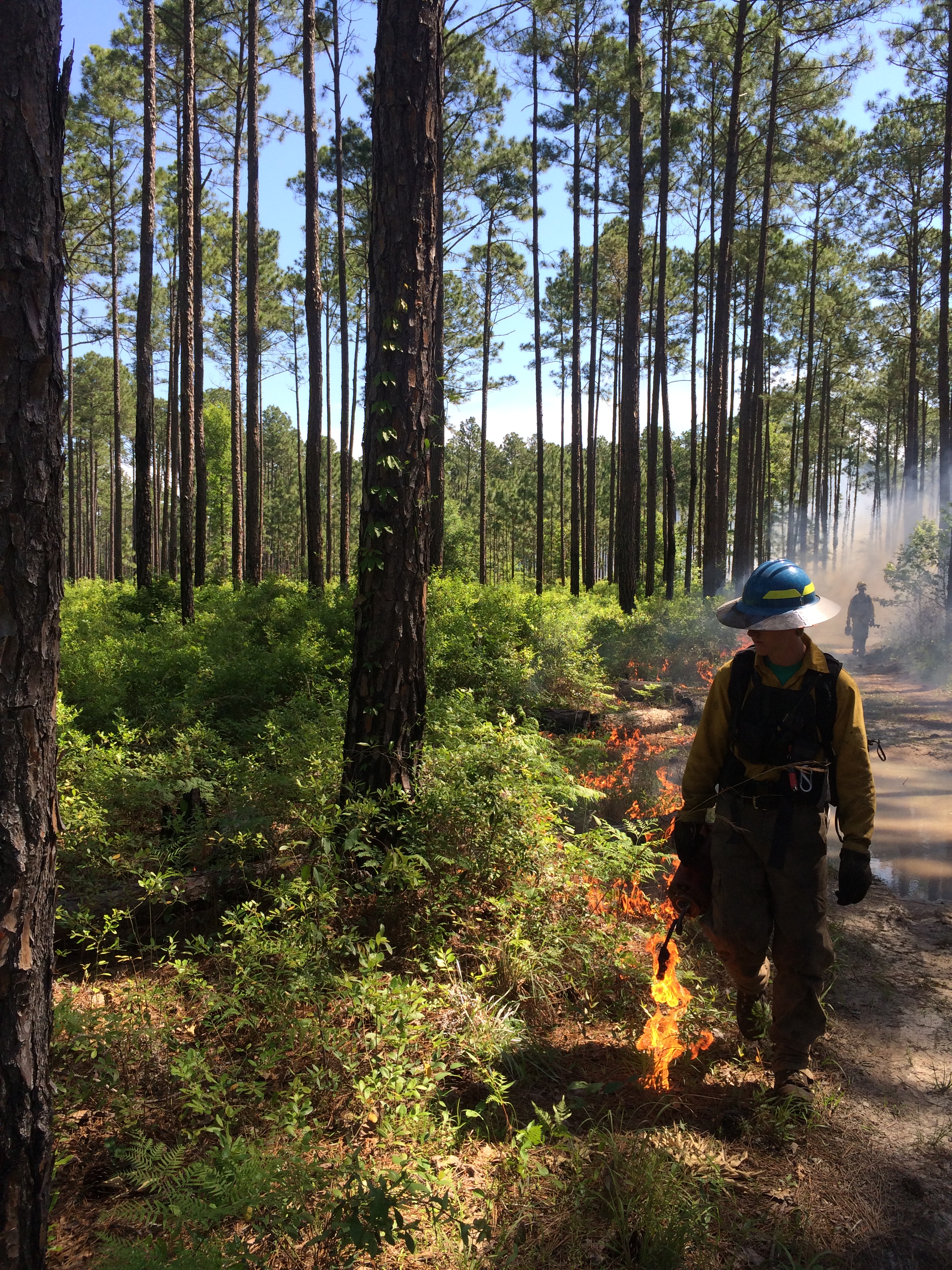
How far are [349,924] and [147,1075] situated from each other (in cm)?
123

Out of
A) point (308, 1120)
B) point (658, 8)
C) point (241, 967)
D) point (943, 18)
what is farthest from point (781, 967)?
point (943, 18)

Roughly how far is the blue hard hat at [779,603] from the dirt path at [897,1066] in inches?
83.7

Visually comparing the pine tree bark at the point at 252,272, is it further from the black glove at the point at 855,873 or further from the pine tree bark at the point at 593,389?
the black glove at the point at 855,873

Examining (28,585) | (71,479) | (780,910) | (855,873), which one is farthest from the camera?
(71,479)

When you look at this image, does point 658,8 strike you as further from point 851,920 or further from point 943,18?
point 851,920

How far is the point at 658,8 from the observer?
54.6 feet

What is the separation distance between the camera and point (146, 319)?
611 inches

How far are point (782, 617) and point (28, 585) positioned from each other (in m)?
2.83

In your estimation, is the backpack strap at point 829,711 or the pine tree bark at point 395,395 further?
the pine tree bark at point 395,395

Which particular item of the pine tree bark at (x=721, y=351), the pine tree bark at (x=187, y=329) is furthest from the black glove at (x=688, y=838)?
the pine tree bark at (x=721, y=351)

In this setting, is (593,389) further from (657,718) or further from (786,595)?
(786,595)

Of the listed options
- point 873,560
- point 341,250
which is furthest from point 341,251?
point 873,560

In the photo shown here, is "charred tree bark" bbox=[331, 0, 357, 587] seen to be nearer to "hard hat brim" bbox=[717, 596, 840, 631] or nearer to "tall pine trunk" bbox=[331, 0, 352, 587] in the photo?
"tall pine trunk" bbox=[331, 0, 352, 587]

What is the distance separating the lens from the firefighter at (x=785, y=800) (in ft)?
10.4
